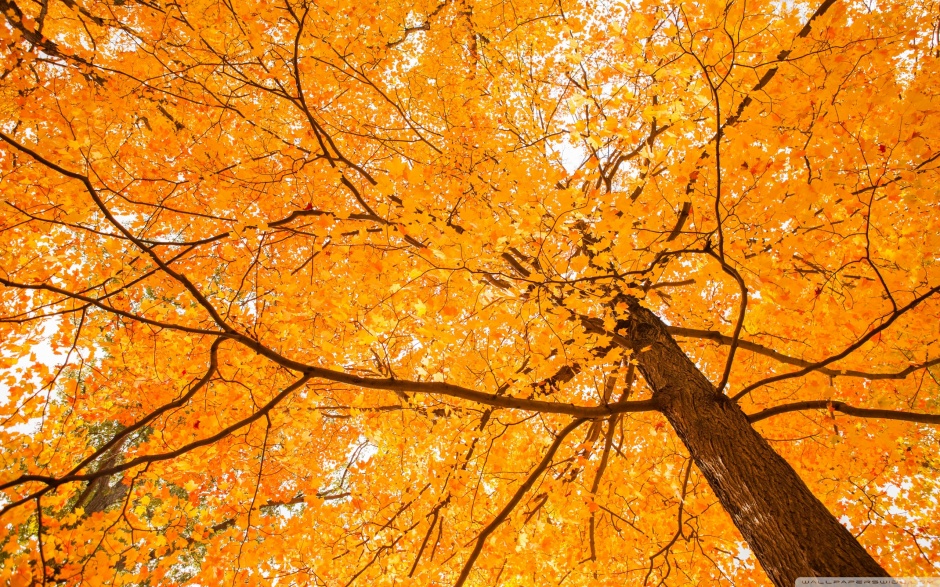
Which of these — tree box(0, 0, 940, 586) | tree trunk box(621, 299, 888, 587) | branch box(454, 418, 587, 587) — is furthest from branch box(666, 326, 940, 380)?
branch box(454, 418, 587, 587)

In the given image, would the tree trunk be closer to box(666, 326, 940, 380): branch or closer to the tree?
the tree

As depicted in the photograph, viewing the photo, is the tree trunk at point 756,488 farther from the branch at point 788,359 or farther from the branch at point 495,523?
the branch at point 495,523

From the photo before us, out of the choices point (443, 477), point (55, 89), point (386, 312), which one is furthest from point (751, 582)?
point (55, 89)

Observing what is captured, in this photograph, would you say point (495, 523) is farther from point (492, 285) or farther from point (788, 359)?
point (788, 359)

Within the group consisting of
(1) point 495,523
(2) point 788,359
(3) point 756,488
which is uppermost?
(2) point 788,359

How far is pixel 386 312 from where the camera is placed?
3445mm

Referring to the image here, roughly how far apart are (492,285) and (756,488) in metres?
2.29

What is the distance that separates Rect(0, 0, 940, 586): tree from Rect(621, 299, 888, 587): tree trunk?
0.06 feet

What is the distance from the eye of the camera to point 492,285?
386 cm

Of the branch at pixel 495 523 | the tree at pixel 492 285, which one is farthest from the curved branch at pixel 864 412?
the branch at pixel 495 523

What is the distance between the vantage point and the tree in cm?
275

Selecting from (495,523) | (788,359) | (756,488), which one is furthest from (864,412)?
(495,523)

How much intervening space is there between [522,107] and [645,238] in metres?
2.15

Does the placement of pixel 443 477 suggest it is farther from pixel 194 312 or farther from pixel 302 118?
pixel 302 118
